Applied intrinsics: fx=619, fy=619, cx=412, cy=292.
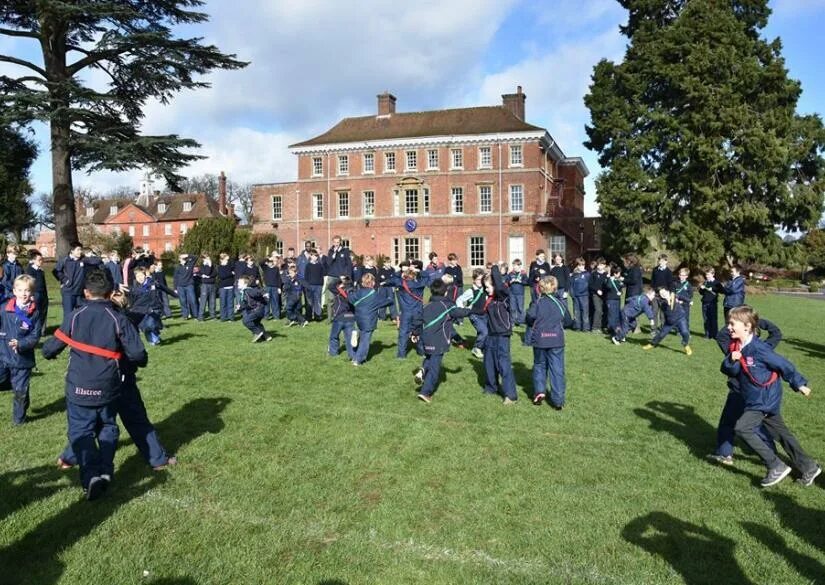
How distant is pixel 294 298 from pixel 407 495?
12.0m

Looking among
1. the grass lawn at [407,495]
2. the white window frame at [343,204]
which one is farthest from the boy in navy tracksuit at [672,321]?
the white window frame at [343,204]

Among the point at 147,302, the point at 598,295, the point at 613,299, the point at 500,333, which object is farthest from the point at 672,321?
the point at 147,302

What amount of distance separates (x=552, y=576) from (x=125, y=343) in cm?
393

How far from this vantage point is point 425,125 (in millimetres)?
50688

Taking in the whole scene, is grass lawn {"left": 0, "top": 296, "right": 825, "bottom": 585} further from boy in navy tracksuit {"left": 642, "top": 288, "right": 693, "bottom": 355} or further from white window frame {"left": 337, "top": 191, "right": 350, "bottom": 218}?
white window frame {"left": 337, "top": 191, "right": 350, "bottom": 218}

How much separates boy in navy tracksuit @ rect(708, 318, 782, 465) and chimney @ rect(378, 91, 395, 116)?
4912cm

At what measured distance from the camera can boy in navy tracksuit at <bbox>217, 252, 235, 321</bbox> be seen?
1750 centimetres

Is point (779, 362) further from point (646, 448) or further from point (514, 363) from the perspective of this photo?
point (514, 363)

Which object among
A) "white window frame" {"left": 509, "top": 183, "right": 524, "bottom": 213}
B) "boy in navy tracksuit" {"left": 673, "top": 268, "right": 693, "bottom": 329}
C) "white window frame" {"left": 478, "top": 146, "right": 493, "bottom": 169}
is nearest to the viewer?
"boy in navy tracksuit" {"left": 673, "top": 268, "right": 693, "bottom": 329}

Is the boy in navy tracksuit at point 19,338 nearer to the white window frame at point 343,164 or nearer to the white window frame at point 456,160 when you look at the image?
the white window frame at point 456,160

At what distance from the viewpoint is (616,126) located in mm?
35531

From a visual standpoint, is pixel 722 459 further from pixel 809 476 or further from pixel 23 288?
pixel 23 288

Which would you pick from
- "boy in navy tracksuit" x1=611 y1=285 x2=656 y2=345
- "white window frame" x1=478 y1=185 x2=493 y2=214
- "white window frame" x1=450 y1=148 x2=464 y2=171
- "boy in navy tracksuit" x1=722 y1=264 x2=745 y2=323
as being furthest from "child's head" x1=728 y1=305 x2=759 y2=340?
"white window frame" x1=450 y1=148 x2=464 y2=171

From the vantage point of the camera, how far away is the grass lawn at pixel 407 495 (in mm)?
4305
